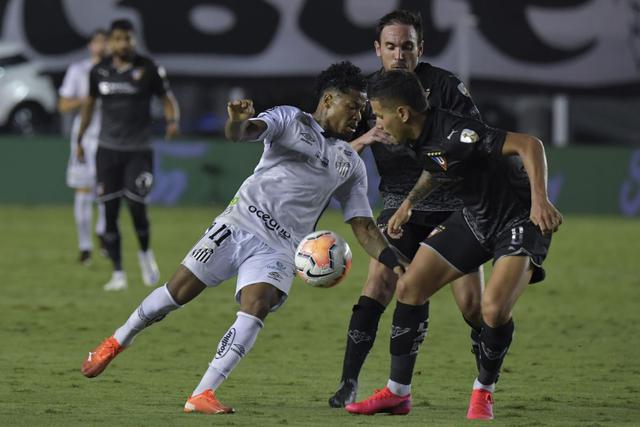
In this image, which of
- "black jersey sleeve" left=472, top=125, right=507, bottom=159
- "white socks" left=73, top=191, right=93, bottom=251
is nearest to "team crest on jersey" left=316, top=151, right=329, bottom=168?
"black jersey sleeve" left=472, top=125, right=507, bottom=159

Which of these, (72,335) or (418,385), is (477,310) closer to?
(418,385)

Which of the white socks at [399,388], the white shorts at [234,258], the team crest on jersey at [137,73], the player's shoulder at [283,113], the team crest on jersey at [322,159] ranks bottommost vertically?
the team crest on jersey at [137,73]

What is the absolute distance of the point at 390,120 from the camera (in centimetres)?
725

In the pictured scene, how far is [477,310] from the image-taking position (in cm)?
819

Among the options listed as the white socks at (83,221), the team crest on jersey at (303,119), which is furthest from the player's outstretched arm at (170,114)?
the team crest on jersey at (303,119)

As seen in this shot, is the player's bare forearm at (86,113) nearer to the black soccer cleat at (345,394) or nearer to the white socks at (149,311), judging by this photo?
the white socks at (149,311)

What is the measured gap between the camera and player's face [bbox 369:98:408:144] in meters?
7.22

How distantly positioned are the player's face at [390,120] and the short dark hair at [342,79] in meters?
0.38

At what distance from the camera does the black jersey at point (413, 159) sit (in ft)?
26.3

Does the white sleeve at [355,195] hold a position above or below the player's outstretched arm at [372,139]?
below

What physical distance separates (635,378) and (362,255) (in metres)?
9.06

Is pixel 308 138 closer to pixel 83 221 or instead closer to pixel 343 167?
pixel 343 167

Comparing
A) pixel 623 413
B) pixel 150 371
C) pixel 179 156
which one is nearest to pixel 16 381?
pixel 150 371

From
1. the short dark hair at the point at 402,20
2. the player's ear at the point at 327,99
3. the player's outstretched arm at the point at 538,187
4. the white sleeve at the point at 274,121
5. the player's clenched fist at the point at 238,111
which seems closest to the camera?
the player's outstretched arm at the point at 538,187
